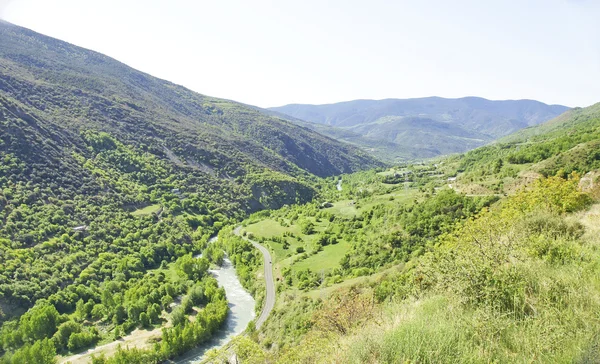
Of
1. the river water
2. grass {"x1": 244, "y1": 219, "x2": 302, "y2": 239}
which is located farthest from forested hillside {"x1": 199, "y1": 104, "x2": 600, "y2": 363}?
grass {"x1": 244, "y1": 219, "x2": 302, "y2": 239}

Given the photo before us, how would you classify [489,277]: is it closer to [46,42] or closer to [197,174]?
[197,174]

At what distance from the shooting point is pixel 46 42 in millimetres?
195625

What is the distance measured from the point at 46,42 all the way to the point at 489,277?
806ft

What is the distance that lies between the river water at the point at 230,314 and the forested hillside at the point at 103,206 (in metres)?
1.37

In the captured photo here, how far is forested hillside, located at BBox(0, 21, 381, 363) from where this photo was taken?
50281 mm

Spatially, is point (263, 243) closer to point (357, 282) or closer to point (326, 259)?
point (326, 259)

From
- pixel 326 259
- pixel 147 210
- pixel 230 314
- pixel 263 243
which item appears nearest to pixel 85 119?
pixel 147 210

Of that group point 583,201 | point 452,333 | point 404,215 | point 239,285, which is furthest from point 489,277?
point 239,285

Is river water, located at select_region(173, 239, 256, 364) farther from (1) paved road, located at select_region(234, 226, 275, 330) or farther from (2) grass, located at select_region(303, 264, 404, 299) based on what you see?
(2) grass, located at select_region(303, 264, 404, 299)

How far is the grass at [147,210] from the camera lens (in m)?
86.8

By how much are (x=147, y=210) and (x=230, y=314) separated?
46043 mm

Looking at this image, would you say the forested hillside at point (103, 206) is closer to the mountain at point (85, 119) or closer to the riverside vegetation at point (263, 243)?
the riverside vegetation at point (263, 243)

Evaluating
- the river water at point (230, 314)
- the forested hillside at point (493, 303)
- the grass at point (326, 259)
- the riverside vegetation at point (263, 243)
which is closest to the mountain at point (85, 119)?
the riverside vegetation at point (263, 243)

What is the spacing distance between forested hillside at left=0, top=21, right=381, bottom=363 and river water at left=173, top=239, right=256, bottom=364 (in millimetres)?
1366
